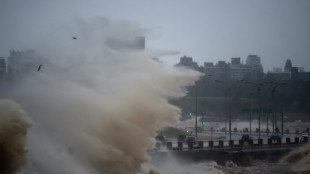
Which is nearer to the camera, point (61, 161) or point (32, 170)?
point (32, 170)

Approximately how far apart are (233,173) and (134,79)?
52.8ft

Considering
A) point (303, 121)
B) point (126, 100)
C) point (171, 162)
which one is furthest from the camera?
point (303, 121)

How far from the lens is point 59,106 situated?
2800 centimetres

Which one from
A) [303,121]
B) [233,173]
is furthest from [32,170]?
[303,121]

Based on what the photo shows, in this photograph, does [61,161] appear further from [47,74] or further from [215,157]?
[215,157]

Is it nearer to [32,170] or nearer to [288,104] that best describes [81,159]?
[32,170]

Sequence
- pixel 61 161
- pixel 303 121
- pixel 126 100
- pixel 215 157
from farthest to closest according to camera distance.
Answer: pixel 303 121
pixel 215 157
pixel 126 100
pixel 61 161

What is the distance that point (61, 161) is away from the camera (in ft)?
80.0

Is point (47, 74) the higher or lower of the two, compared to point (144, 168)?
higher

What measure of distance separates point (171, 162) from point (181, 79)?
992 centimetres

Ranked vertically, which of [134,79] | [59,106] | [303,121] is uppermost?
[303,121]

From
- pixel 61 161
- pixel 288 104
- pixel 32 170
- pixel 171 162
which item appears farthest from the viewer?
pixel 288 104

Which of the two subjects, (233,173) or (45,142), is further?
(233,173)

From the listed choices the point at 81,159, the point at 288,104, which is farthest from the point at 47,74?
the point at 288,104
